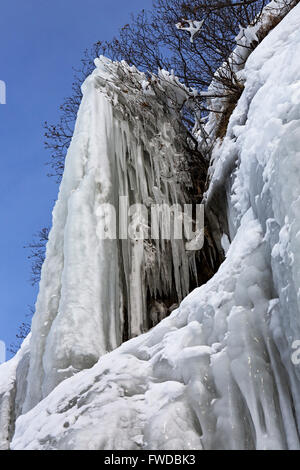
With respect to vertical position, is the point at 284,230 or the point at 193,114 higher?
the point at 193,114

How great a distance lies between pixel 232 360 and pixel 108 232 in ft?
9.19

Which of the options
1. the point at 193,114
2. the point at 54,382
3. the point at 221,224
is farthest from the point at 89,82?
the point at 54,382

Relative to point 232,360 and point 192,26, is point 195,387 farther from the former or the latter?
point 192,26

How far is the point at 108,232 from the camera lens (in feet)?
17.8

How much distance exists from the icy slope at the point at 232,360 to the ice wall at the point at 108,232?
110cm

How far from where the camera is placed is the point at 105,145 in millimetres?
6125

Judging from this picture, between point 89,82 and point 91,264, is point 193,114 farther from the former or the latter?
point 91,264

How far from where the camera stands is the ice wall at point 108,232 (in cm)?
472

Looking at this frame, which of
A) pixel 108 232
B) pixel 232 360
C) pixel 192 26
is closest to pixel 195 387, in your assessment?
pixel 232 360

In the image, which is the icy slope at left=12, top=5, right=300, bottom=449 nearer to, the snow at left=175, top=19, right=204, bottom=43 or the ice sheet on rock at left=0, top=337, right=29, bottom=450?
the snow at left=175, top=19, right=204, bottom=43

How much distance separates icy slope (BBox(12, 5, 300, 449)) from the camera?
8.72 ft

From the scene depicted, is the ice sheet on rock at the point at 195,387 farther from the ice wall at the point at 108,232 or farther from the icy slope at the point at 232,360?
the ice wall at the point at 108,232

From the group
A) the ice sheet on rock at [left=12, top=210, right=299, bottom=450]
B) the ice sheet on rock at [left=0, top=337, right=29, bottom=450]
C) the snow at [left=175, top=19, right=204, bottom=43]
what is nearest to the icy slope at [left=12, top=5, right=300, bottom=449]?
the ice sheet on rock at [left=12, top=210, right=299, bottom=450]

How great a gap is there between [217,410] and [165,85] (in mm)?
4742
